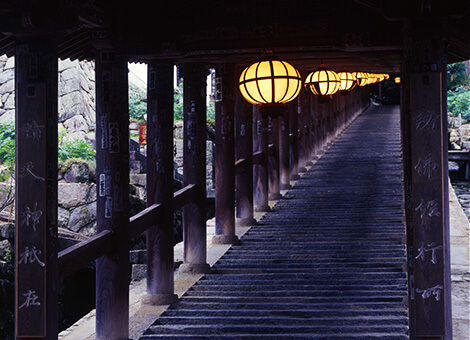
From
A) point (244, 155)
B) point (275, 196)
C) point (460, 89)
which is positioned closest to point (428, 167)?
point (244, 155)

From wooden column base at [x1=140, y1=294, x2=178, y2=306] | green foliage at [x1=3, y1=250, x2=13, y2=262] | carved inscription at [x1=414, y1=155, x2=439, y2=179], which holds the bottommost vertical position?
green foliage at [x1=3, y1=250, x2=13, y2=262]

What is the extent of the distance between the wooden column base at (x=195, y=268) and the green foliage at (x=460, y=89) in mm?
29037

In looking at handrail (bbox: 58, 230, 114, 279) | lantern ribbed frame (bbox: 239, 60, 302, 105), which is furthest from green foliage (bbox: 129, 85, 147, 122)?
handrail (bbox: 58, 230, 114, 279)

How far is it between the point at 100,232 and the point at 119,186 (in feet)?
1.59

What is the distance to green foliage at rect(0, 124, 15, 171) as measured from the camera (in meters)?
15.8

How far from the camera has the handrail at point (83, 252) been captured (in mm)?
4781

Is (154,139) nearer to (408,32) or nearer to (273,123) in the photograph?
(408,32)

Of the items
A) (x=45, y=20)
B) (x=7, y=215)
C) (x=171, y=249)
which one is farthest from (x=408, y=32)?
(x=7, y=215)

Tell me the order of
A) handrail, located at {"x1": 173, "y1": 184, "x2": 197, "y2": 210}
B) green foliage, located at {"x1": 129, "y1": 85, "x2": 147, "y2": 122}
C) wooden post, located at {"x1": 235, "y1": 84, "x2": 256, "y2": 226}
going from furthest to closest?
green foliage, located at {"x1": 129, "y1": 85, "x2": 147, "y2": 122} < wooden post, located at {"x1": 235, "y1": 84, "x2": 256, "y2": 226} < handrail, located at {"x1": 173, "y1": 184, "x2": 197, "y2": 210}

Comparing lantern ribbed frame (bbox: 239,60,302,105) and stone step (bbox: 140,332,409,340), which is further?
lantern ribbed frame (bbox: 239,60,302,105)

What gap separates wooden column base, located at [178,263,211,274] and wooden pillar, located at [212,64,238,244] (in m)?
1.56

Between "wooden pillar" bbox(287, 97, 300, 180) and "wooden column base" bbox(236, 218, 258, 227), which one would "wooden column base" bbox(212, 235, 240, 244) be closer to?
"wooden column base" bbox(236, 218, 258, 227)

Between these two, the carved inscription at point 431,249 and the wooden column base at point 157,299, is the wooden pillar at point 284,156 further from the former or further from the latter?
the carved inscription at point 431,249

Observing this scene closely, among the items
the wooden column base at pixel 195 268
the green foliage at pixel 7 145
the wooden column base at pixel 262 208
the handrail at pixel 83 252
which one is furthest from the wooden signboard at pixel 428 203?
the green foliage at pixel 7 145
